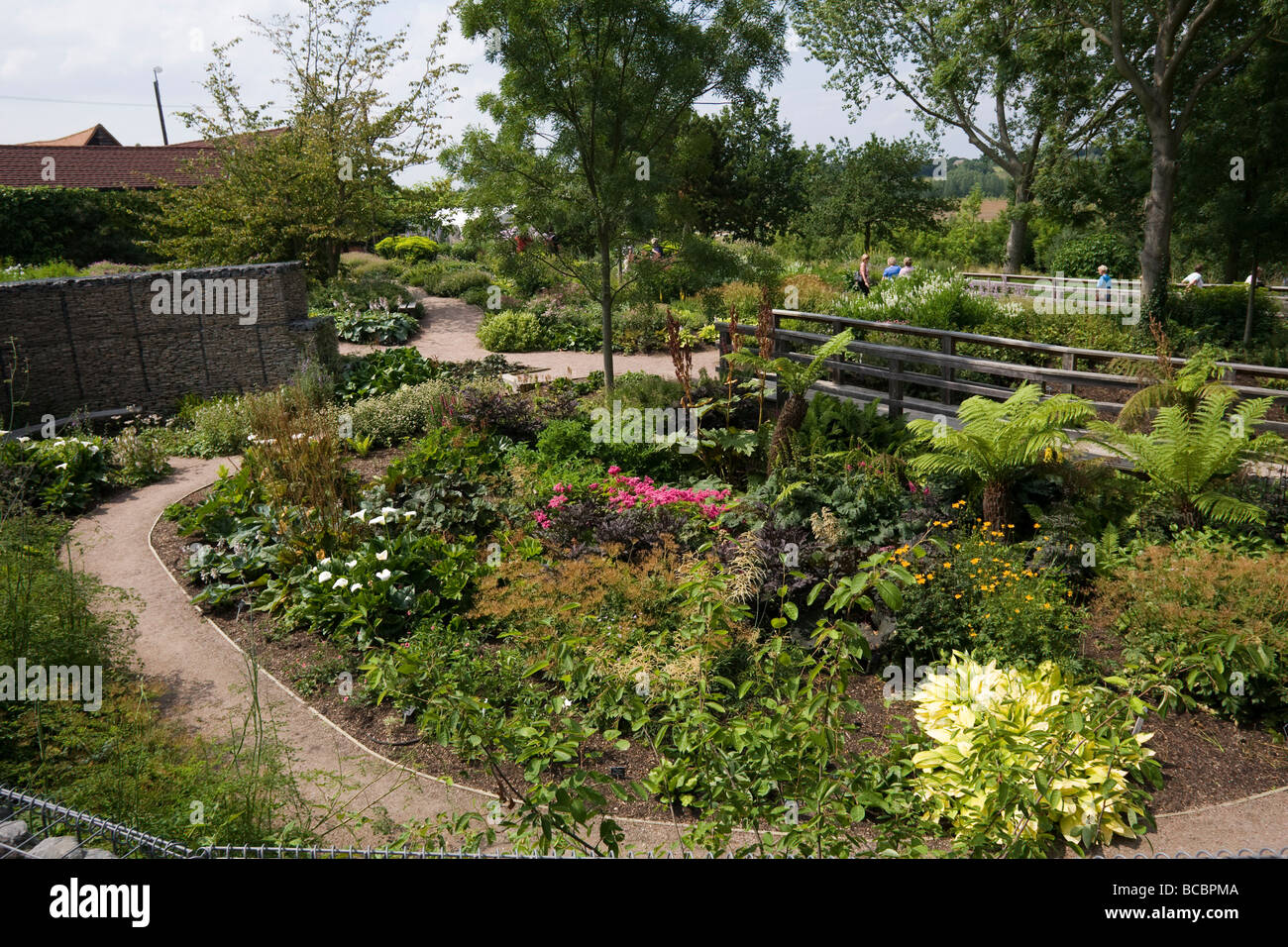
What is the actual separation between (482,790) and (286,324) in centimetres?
1046

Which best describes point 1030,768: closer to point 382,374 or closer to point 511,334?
point 382,374

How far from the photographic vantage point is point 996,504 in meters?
6.67

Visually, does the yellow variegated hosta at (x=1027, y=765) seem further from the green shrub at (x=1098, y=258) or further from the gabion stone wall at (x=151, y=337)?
the green shrub at (x=1098, y=258)

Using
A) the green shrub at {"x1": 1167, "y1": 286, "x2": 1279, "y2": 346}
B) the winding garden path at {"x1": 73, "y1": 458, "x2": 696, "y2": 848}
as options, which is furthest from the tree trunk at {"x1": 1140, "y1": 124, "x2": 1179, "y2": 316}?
the winding garden path at {"x1": 73, "y1": 458, "x2": 696, "y2": 848}

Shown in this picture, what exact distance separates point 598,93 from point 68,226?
857 inches

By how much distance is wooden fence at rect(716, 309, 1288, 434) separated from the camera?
305 inches

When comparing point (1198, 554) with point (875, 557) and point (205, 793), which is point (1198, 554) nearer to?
point (875, 557)

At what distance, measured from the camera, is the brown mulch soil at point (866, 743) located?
4.47 m

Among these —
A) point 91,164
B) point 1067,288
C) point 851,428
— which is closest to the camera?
point 851,428

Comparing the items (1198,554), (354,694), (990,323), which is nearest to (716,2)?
(990,323)

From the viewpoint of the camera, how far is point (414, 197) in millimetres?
21516

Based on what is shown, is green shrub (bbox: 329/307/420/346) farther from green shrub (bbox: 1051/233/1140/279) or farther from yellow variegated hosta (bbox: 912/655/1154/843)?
green shrub (bbox: 1051/233/1140/279)

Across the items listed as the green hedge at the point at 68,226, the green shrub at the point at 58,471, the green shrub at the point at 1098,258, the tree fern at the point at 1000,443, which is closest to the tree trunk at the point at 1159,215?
the green shrub at the point at 1098,258

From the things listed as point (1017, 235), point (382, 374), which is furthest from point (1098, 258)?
point (382, 374)
